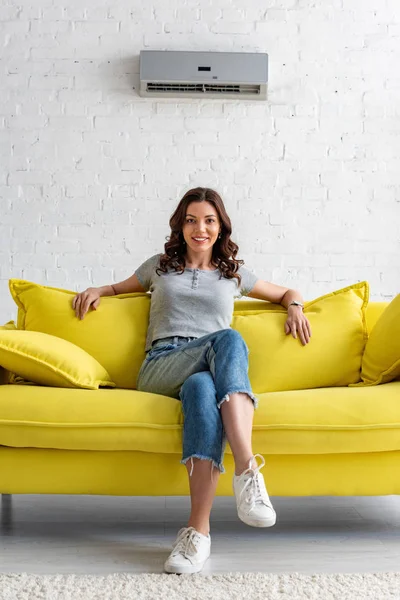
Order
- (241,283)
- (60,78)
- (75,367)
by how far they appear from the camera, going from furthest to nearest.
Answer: (60,78) → (241,283) → (75,367)

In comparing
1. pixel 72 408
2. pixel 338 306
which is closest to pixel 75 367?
pixel 72 408

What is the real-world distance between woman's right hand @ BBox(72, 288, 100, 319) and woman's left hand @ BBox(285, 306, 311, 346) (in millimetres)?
716

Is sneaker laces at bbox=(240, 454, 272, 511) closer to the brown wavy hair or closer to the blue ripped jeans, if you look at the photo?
the blue ripped jeans

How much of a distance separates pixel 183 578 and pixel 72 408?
1.92ft

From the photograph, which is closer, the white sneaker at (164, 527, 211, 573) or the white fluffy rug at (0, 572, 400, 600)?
the white fluffy rug at (0, 572, 400, 600)

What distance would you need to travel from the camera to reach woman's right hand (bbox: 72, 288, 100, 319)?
9.20 ft

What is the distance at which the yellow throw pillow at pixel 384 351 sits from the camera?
2.56m

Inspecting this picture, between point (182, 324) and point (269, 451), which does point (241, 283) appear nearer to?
point (182, 324)

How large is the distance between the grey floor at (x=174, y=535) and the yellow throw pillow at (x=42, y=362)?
47 centimetres

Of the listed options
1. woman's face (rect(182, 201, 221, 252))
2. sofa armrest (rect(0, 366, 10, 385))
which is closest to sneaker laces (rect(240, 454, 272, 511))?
sofa armrest (rect(0, 366, 10, 385))

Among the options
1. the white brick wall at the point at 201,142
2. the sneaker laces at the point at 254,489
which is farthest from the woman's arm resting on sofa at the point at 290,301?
the white brick wall at the point at 201,142

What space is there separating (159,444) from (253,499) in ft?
1.08

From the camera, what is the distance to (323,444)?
2.24 meters

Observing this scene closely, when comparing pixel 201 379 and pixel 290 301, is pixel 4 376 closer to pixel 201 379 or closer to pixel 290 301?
pixel 201 379
